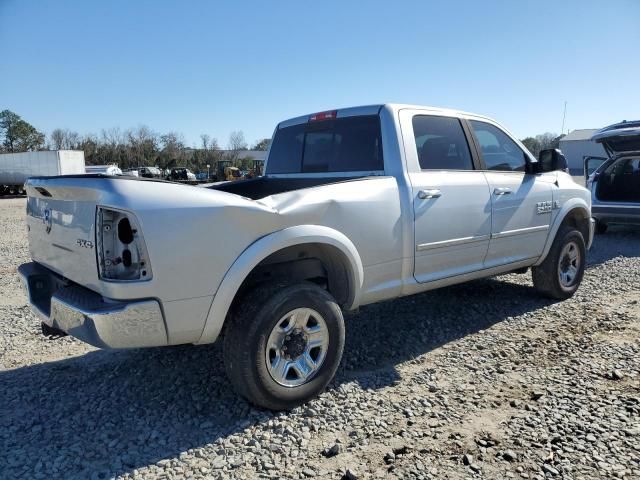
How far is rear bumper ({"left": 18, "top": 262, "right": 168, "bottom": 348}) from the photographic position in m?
2.49

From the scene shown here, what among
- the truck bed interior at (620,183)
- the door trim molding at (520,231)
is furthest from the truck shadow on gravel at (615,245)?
the door trim molding at (520,231)

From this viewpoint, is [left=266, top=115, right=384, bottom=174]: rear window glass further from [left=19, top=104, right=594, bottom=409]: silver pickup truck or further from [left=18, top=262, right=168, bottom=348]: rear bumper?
[left=18, top=262, right=168, bottom=348]: rear bumper

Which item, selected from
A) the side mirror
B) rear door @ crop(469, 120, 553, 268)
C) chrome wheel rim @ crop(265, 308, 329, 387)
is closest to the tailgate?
chrome wheel rim @ crop(265, 308, 329, 387)

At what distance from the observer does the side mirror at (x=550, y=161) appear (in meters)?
4.88

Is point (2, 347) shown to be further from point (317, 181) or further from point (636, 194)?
point (636, 194)

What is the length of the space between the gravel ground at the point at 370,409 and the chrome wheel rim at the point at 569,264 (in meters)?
0.68

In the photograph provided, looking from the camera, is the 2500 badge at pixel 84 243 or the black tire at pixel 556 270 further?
the black tire at pixel 556 270

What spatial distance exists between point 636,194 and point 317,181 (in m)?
8.64

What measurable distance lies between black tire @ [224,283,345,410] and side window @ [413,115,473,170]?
5.20 feet

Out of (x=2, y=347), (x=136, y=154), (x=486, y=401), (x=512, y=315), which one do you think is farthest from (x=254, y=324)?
(x=136, y=154)

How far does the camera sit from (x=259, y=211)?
111 inches

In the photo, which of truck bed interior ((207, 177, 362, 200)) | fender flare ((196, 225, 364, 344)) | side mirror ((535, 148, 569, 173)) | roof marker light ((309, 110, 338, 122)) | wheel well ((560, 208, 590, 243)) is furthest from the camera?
wheel well ((560, 208, 590, 243))

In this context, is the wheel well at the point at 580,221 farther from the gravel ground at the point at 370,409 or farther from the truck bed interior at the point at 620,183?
the truck bed interior at the point at 620,183

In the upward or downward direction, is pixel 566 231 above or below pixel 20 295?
above
